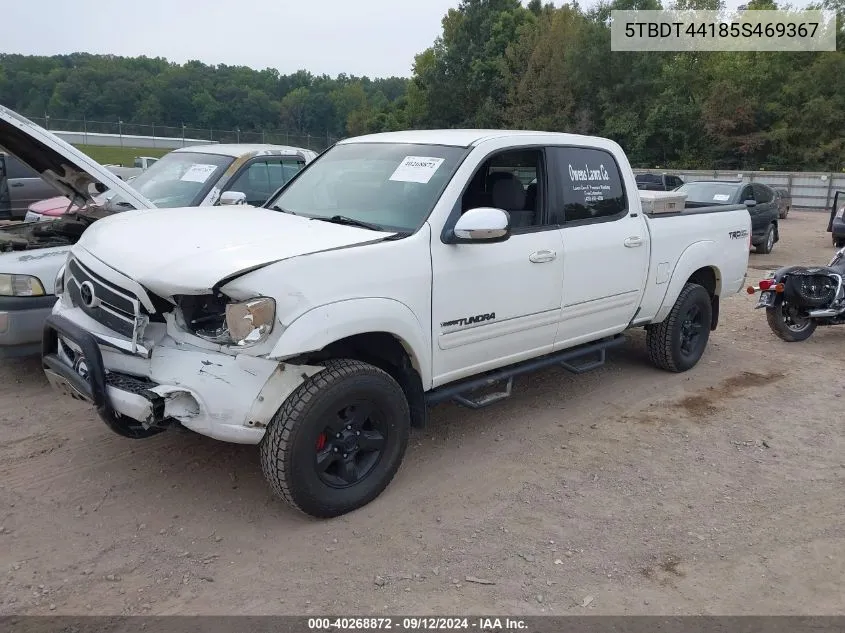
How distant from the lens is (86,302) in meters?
3.77

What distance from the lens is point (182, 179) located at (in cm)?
762

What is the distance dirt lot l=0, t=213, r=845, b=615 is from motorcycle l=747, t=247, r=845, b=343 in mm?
2366

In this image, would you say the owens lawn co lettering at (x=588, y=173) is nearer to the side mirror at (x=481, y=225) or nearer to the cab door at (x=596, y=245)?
the cab door at (x=596, y=245)

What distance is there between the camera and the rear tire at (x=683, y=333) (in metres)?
6.09

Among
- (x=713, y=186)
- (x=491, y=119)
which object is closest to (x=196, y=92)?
(x=491, y=119)

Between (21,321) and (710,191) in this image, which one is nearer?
(21,321)

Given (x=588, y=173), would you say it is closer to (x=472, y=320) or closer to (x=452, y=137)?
(x=452, y=137)

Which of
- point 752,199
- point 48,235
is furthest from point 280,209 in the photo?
point 752,199

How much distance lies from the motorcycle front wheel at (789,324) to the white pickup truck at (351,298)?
3.14 metres

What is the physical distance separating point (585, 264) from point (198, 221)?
8.36 ft

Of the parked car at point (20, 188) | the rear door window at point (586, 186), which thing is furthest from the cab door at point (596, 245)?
the parked car at point (20, 188)

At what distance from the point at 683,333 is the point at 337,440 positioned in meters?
3.89

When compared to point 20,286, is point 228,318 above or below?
above

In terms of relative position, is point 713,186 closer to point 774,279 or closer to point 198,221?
point 774,279
